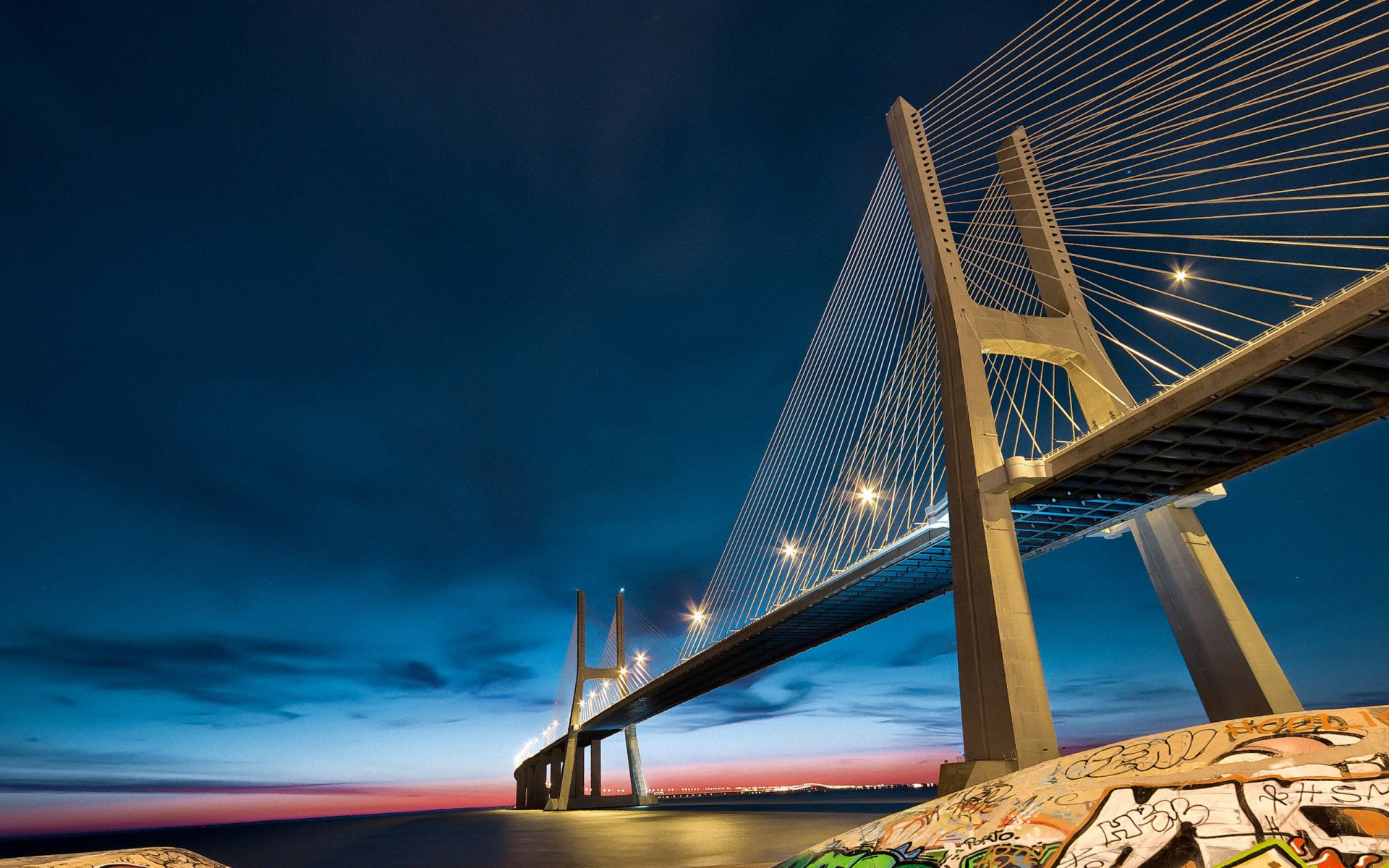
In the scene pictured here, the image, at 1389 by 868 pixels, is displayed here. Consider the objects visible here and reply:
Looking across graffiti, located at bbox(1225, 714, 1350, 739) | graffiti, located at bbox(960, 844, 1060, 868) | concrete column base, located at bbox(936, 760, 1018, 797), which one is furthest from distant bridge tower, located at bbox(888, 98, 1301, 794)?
graffiti, located at bbox(1225, 714, 1350, 739)

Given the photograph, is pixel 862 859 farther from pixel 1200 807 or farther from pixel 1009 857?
pixel 1200 807

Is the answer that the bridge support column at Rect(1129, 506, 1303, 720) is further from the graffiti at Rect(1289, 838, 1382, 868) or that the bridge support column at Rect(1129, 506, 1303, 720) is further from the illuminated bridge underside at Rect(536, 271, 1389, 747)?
the graffiti at Rect(1289, 838, 1382, 868)

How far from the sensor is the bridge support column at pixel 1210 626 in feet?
66.5

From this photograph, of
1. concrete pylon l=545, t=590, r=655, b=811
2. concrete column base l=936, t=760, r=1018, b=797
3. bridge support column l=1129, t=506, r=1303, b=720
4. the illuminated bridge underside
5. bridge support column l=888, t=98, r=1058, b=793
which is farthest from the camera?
concrete pylon l=545, t=590, r=655, b=811

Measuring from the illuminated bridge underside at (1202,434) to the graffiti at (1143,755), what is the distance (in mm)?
13374

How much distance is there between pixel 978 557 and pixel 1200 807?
1675 centimetres

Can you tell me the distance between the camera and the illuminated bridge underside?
48.2ft

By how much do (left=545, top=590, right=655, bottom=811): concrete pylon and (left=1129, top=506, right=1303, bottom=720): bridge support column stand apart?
5368cm

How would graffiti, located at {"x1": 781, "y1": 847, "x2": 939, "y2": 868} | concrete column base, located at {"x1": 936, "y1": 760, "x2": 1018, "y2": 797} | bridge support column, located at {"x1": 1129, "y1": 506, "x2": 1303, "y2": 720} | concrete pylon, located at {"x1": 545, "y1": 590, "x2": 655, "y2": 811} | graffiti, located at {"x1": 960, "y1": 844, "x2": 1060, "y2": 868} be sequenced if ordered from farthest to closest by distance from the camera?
concrete pylon, located at {"x1": 545, "y1": 590, "x2": 655, "y2": 811} < bridge support column, located at {"x1": 1129, "y1": 506, "x2": 1303, "y2": 720} < concrete column base, located at {"x1": 936, "y1": 760, "x2": 1018, "y2": 797} < graffiti, located at {"x1": 781, "y1": 847, "x2": 939, "y2": 868} < graffiti, located at {"x1": 960, "y1": 844, "x2": 1060, "y2": 868}

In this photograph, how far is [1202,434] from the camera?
1878 cm

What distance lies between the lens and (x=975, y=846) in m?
5.23

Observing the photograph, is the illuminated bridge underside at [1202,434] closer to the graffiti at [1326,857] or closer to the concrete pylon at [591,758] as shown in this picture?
the graffiti at [1326,857]

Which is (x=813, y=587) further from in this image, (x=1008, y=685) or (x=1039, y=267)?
(x=1039, y=267)

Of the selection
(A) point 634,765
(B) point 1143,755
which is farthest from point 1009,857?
(A) point 634,765
